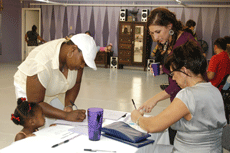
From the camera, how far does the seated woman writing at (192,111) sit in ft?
4.99

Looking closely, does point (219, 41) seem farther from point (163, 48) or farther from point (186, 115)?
point (186, 115)

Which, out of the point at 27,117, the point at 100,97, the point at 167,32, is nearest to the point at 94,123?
the point at 27,117

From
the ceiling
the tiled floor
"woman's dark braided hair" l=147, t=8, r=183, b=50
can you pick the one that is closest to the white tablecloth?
"woman's dark braided hair" l=147, t=8, r=183, b=50

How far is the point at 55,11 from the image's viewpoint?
13938mm

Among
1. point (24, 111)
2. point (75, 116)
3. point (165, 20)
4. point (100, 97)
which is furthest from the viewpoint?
point (100, 97)

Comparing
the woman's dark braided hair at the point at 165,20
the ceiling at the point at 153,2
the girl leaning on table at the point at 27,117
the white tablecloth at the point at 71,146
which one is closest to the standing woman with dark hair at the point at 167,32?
the woman's dark braided hair at the point at 165,20

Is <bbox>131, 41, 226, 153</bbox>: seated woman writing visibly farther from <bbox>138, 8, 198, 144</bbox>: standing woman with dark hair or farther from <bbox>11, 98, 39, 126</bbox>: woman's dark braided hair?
<bbox>11, 98, 39, 126</bbox>: woman's dark braided hair

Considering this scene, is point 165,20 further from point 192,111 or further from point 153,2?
point 153,2

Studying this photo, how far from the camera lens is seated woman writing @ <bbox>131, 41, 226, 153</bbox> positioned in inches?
59.9

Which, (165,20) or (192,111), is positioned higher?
(165,20)

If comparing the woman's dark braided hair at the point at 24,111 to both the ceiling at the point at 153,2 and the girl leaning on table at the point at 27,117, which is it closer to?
the girl leaning on table at the point at 27,117

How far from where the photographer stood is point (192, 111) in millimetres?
1520

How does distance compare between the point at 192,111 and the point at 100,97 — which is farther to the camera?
the point at 100,97

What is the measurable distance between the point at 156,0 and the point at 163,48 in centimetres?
1003
